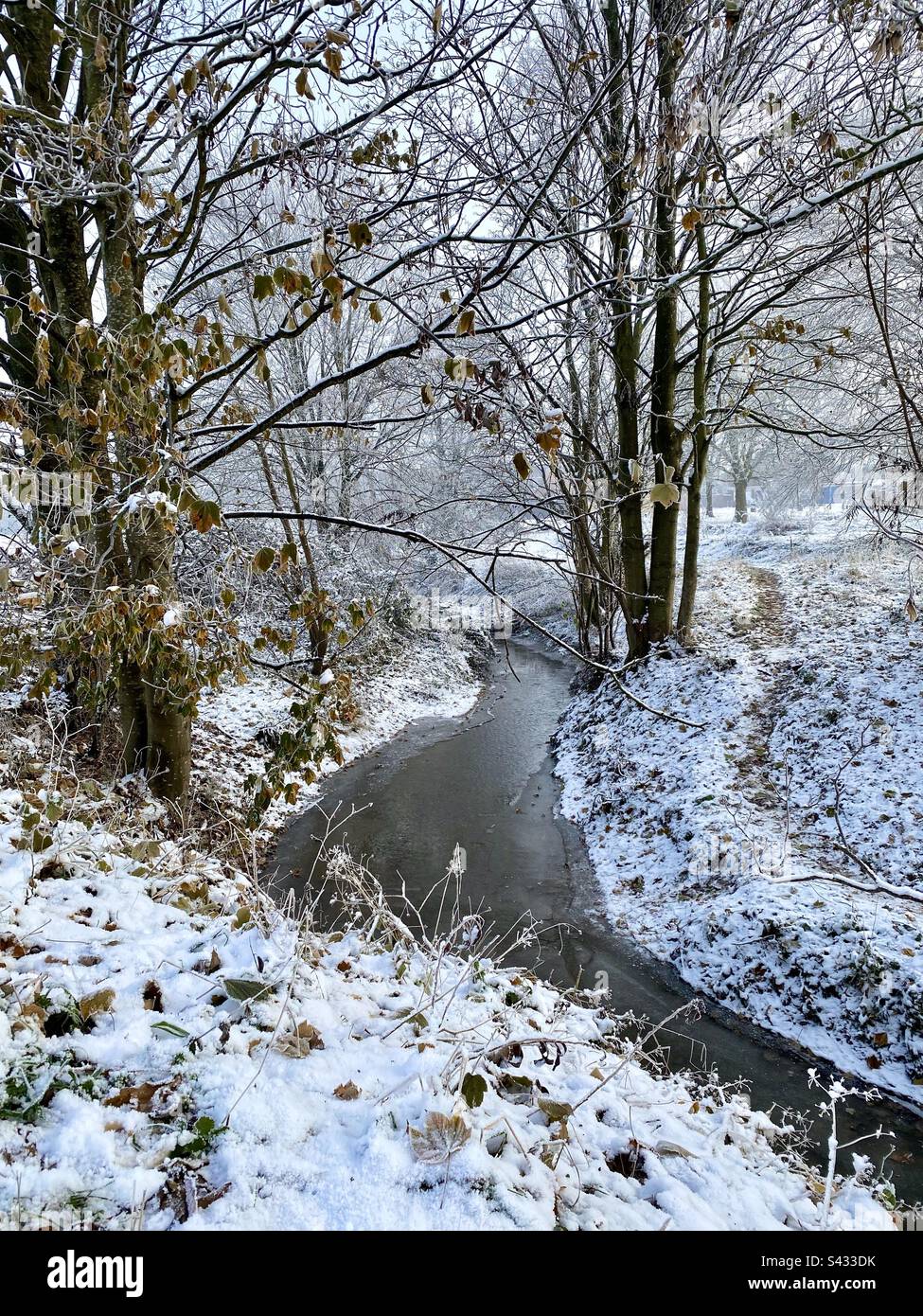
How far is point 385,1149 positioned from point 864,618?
11282mm

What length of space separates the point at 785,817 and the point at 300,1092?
595 cm

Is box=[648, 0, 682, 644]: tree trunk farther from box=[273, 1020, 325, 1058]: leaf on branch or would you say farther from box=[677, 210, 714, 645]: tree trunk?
box=[273, 1020, 325, 1058]: leaf on branch

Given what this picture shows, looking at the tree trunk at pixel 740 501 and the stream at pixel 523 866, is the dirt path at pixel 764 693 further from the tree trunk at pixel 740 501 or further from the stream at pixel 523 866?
the tree trunk at pixel 740 501

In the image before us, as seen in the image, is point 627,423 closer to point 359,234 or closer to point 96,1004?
point 359,234

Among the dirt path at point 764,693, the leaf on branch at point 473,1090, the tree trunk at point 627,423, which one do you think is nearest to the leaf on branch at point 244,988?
the leaf on branch at point 473,1090

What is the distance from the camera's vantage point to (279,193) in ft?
36.6

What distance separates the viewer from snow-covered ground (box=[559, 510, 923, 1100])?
475cm

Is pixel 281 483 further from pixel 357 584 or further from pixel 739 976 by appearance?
pixel 739 976

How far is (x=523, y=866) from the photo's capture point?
23.8 feet

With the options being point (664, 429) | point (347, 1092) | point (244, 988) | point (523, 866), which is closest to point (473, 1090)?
point (347, 1092)

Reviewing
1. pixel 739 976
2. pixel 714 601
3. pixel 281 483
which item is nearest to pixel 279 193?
pixel 281 483

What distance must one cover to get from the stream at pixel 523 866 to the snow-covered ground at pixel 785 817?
26 centimetres

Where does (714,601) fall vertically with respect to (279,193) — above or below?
below

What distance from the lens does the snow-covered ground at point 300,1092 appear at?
6.12 ft
